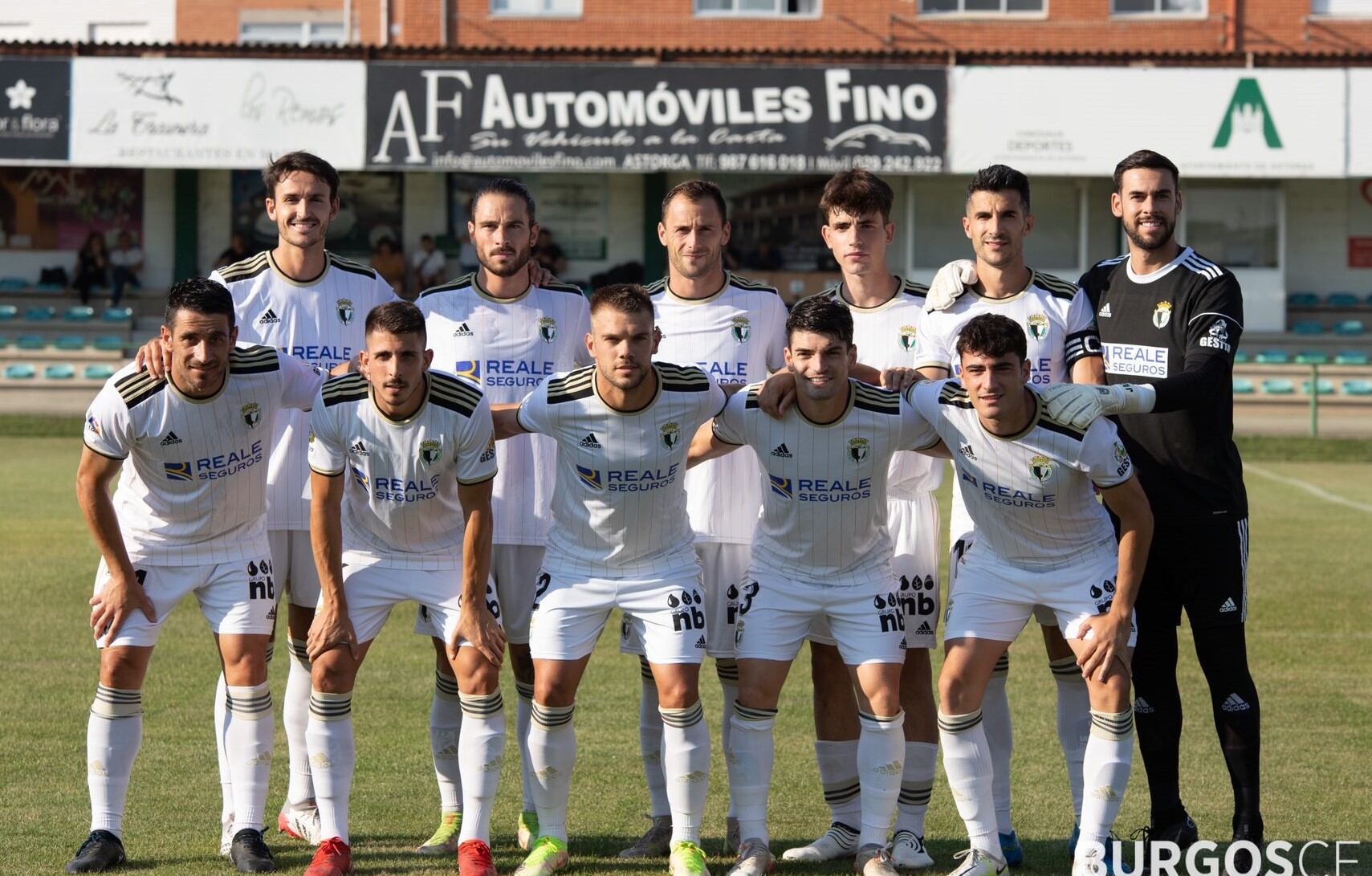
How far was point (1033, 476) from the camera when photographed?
18.0 ft

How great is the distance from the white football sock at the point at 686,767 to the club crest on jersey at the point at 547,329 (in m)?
1.62

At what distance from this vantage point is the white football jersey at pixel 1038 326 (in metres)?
5.96

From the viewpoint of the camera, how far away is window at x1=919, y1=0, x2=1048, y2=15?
26.5 metres

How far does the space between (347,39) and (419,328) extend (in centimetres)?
2348

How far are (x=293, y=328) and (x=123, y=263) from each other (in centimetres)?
2243

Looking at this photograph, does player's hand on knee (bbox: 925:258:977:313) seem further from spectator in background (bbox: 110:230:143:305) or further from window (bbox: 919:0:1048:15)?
spectator in background (bbox: 110:230:143:305)

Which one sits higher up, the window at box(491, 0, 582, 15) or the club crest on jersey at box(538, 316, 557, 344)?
the window at box(491, 0, 582, 15)

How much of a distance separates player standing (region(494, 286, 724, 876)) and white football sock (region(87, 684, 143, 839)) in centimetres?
148

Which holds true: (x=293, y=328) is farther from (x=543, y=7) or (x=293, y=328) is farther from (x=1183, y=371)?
(x=543, y=7)

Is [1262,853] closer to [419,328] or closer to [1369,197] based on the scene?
[419,328]

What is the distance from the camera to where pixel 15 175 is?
89.4 ft

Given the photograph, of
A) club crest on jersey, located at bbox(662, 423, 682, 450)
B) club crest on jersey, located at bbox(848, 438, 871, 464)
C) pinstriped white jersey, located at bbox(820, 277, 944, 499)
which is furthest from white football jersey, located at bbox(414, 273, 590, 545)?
club crest on jersey, located at bbox(848, 438, 871, 464)

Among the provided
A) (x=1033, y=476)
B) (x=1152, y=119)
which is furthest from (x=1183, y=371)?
(x=1152, y=119)

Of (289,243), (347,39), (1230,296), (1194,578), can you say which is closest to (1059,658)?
(1194,578)
